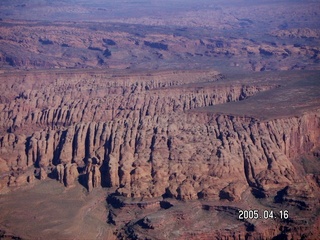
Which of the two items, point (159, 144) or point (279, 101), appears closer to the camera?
point (159, 144)

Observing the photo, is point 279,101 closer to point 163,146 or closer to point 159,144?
point 163,146

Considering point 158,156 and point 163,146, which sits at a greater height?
point 163,146

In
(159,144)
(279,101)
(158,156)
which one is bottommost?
(158,156)

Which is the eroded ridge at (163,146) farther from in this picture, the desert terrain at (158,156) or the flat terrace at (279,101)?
the flat terrace at (279,101)

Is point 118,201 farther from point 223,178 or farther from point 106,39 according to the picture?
point 106,39

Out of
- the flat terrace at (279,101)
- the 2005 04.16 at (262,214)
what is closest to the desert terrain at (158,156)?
the 2005 04.16 at (262,214)

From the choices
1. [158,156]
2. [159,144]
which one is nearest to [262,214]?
[158,156]

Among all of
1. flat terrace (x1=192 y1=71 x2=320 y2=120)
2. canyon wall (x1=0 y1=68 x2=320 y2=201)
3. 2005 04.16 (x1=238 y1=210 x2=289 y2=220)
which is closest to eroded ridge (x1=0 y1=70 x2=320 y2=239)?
canyon wall (x1=0 y1=68 x2=320 y2=201)

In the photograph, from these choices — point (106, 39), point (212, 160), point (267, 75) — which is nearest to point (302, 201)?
point (212, 160)

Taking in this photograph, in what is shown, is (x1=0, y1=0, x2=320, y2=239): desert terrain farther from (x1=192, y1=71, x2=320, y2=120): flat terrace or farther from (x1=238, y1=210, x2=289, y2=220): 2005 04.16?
(x1=192, y1=71, x2=320, y2=120): flat terrace
